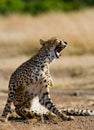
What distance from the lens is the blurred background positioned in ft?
62.7

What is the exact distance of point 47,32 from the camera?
2717 centimetres

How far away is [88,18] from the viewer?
30266mm

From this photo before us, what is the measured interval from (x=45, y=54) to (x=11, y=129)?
1.25 meters

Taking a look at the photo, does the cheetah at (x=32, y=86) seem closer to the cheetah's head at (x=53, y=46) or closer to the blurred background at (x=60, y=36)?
the cheetah's head at (x=53, y=46)

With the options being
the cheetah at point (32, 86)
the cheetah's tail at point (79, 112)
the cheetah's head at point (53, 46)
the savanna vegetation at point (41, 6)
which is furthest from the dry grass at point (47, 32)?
the cheetah at point (32, 86)

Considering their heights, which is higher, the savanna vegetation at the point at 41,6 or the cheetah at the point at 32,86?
the savanna vegetation at the point at 41,6

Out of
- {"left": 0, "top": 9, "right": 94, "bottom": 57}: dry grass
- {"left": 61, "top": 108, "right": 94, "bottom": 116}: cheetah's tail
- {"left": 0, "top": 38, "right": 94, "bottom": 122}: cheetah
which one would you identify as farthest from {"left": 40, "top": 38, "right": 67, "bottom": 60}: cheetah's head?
{"left": 0, "top": 9, "right": 94, "bottom": 57}: dry grass

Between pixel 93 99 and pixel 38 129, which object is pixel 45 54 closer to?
pixel 38 129

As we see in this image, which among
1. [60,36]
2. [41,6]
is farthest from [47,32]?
[41,6]

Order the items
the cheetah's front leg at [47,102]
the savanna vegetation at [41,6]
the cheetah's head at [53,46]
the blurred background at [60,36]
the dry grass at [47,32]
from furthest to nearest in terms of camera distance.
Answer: the savanna vegetation at [41,6], the dry grass at [47,32], the blurred background at [60,36], the cheetah's head at [53,46], the cheetah's front leg at [47,102]

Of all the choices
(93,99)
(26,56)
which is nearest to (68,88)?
(93,99)

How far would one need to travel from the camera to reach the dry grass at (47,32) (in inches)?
966

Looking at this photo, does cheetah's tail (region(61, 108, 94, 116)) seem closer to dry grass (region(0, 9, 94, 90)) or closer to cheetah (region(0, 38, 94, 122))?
cheetah (region(0, 38, 94, 122))

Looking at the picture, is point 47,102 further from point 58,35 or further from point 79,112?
point 58,35
